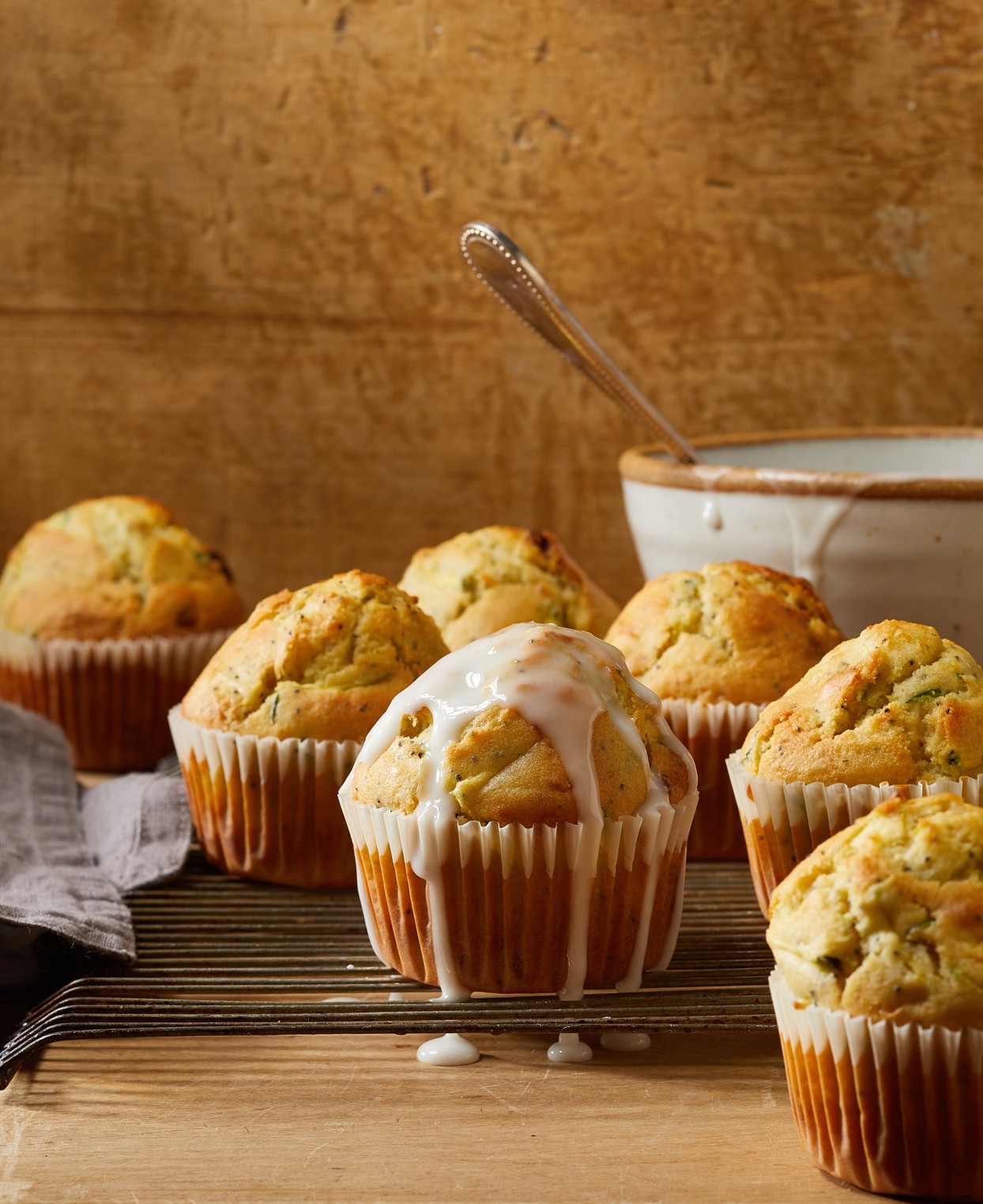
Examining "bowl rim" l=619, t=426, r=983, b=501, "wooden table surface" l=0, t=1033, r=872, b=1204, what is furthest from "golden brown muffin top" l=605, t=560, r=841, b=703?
"wooden table surface" l=0, t=1033, r=872, b=1204

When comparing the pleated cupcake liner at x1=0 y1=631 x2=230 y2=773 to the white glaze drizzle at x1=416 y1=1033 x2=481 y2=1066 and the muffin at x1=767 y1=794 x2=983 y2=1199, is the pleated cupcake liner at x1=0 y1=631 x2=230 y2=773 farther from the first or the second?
the muffin at x1=767 y1=794 x2=983 y2=1199

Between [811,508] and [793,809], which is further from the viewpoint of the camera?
[811,508]

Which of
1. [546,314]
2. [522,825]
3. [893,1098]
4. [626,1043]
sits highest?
[546,314]

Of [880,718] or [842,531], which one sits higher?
[842,531]

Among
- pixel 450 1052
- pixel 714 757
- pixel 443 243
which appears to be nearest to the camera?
pixel 450 1052

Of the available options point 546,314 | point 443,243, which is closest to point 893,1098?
point 546,314

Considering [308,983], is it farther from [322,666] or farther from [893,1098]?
[893,1098]

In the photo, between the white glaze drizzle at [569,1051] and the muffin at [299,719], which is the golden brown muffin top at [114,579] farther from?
the white glaze drizzle at [569,1051]

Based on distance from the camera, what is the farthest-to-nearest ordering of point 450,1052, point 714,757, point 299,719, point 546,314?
point 546,314
point 714,757
point 299,719
point 450,1052
